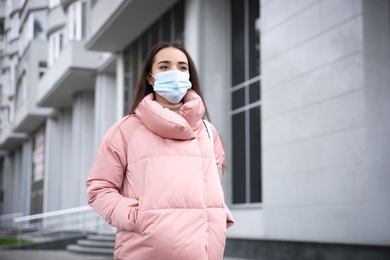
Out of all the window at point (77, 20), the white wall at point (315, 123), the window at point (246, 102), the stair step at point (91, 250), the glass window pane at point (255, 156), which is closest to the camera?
the white wall at point (315, 123)

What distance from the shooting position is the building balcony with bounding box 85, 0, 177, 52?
15305mm

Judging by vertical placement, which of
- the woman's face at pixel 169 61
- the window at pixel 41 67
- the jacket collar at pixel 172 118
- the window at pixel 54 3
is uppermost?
the window at pixel 54 3

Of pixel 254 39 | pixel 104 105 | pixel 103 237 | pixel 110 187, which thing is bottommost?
pixel 103 237

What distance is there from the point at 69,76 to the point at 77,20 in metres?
3.22

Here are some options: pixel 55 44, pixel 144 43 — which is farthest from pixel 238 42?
pixel 55 44

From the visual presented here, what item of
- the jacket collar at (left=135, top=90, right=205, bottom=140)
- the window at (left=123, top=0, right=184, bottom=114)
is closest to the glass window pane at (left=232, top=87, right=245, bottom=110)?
the window at (left=123, top=0, right=184, bottom=114)

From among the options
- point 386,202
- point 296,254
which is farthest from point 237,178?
point 386,202

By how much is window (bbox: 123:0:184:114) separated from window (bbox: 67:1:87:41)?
6246mm

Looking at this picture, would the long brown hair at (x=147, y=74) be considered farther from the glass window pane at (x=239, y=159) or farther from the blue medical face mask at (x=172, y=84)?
the glass window pane at (x=239, y=159)

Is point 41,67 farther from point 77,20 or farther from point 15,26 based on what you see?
point 15,26

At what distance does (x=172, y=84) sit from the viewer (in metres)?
2.82

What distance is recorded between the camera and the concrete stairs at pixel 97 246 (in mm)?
14812

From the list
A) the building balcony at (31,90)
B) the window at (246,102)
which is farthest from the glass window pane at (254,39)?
the building balcony at (31,90)

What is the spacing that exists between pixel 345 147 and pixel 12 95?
39216 millimetres
